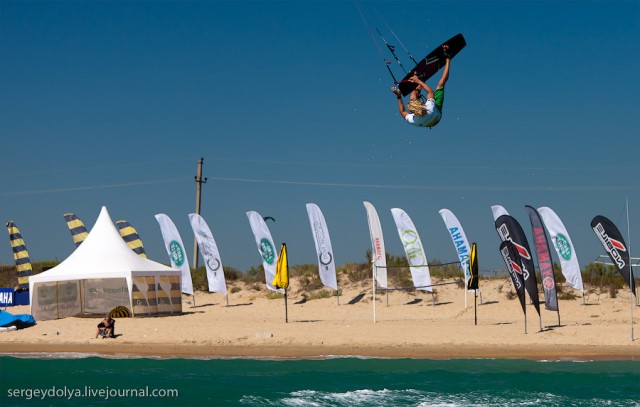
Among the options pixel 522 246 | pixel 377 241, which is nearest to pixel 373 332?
pixel 522 246

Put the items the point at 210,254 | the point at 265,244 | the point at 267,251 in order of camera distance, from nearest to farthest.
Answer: the point at 267,251
the point at 265,244
the point at 210,254

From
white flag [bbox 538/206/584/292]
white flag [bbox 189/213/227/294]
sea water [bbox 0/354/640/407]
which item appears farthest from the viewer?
white flag [bbox 189/213/227/294]

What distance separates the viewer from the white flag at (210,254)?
2934 centimetres

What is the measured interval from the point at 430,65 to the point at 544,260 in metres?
10.0

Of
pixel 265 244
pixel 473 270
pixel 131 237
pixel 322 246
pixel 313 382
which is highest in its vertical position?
pixel 131 237

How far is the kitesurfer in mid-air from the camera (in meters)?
12.8

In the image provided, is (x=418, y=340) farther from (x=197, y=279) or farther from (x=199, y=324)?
(x=197, y=279)

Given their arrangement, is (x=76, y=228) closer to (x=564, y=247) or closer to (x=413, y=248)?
(x=413, y=248)

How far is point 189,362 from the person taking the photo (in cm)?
1922

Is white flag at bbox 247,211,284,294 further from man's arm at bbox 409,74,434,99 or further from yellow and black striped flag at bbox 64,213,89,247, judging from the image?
man's arm at bbox 409,74,434,99

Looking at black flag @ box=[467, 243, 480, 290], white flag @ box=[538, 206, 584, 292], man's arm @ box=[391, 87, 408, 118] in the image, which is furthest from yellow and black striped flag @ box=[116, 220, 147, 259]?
man's arm @ box=[391, 87, 408, 118]

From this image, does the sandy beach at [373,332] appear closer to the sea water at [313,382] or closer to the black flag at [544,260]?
the black flag at [544,260]

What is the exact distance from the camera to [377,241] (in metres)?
26.5

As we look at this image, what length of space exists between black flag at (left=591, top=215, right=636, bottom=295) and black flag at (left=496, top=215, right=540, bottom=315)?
72.6 inches
